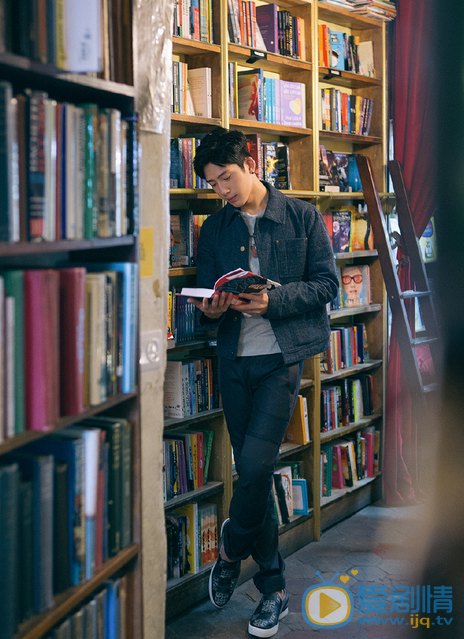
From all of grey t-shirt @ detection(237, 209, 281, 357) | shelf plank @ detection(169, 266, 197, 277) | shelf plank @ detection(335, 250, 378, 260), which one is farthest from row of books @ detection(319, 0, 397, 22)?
grey t-shirt @ detection(237, 209, 281, 357)

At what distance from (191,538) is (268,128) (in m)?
1.79

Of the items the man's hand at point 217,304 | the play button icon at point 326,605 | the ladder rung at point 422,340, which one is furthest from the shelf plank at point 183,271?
the play button icon at point 326,605

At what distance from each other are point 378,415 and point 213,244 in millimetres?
1761

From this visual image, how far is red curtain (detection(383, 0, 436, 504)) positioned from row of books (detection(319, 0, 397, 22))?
0.12m

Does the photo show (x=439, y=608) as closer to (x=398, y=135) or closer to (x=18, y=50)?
(x=18, y=50)

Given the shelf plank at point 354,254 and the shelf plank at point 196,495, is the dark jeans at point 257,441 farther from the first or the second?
the shelf plank at point 354,254

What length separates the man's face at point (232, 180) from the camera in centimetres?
214

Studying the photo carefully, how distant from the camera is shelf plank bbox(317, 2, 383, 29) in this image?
10.3 ft

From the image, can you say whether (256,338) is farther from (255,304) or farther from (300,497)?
(300,497)

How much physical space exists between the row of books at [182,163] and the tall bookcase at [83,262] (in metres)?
1.07

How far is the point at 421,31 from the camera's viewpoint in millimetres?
3404

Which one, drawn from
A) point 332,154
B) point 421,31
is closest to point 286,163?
point 332,154

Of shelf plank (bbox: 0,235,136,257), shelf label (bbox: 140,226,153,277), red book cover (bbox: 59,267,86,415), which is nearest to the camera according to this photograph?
shelf plank (bbox: 0,235,136,257)

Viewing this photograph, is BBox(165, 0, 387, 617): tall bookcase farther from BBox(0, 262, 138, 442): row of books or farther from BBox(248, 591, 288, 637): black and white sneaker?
BBox(0, 262, 138, 442): row of books
